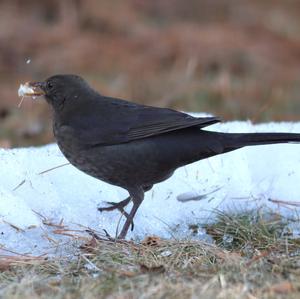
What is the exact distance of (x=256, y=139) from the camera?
445cm

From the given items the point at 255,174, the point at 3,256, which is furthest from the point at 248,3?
the point at 3,256

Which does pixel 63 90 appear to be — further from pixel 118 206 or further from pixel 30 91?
pixel 118 206

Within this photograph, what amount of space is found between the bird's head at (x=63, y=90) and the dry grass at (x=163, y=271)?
1.20m

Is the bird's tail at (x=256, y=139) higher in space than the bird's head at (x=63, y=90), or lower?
lower

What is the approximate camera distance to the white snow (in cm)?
444

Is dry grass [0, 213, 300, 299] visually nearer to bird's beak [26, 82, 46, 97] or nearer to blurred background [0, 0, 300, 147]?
bird's beak [26, 82, 46, 97]

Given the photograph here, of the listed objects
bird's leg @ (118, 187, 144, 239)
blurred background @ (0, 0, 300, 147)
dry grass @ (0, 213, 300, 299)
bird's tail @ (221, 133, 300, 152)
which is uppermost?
blurred background @ (0, 0, 300, 147)

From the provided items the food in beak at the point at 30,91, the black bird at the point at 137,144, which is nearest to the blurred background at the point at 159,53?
the food in beak at the point at 30,91

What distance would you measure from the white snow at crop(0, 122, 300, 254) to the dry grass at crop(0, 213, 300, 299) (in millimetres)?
352

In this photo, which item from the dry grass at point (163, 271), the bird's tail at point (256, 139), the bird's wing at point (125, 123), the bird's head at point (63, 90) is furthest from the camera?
the bird's head at point (63, 90)

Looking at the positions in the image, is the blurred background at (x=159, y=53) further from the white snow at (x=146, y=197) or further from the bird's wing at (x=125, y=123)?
the bird's wing at (x=125, y=123)

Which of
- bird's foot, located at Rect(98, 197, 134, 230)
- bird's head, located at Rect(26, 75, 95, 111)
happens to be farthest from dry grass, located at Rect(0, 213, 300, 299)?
bird's head, located at Rect(26, 75, 95, 111)

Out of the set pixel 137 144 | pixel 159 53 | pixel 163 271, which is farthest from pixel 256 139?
pixel 159 53

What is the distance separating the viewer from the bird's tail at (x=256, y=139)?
437 centimetres
